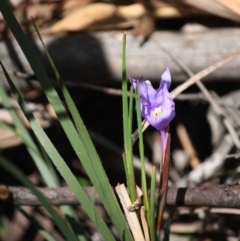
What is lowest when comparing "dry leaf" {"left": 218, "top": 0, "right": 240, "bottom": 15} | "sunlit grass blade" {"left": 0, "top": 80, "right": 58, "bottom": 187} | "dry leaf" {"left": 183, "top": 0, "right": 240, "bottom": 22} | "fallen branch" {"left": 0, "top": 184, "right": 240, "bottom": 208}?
"fallen branch" {"left": 0, "top": 184, "right": 240, "bottom": 208}

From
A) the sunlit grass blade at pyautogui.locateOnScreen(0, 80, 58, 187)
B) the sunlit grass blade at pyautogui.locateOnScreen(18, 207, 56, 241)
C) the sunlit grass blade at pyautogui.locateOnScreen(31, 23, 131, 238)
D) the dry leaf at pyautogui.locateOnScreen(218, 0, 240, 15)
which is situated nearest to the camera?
the sunlit grass blade at pyautogui.locateOnScreen(31, 23, 131, 238)

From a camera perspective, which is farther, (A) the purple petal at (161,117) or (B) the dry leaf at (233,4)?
(B) the dry leaf at (233,4)

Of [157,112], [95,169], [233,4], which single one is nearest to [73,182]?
[95,169]

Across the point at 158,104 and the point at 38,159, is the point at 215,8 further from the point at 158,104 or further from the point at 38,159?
the point at 158,104

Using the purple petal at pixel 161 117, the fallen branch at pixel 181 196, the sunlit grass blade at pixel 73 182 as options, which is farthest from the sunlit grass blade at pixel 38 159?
the purple petal at pixel 161 117

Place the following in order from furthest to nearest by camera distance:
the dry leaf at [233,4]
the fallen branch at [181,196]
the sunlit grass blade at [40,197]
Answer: the dry leaf at [233,4] < the fallen branch at [181,196] < the sunlit grass blade at [40,197]

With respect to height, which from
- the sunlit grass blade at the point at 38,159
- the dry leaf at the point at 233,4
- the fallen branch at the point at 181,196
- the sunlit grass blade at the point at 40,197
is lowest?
the sunlit grass blade at the point at 40,197

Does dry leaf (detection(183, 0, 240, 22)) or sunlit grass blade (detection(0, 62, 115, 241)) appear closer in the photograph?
sunlit grass blade (detection(0, 62, 115, 241))

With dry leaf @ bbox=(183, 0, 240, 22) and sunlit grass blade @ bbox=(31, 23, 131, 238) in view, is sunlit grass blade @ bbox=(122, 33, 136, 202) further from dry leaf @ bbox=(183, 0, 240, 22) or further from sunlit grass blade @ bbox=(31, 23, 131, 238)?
dry leaf @ bbox=(183, 0, 240, 22)

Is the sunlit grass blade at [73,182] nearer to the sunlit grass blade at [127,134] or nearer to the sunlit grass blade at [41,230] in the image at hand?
the sunlit grass blade at [127,134]

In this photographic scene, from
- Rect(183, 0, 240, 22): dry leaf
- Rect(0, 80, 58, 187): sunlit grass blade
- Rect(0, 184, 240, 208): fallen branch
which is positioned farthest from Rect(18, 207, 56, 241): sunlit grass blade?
Rect(183, 0, 240, 22): dry leaf
